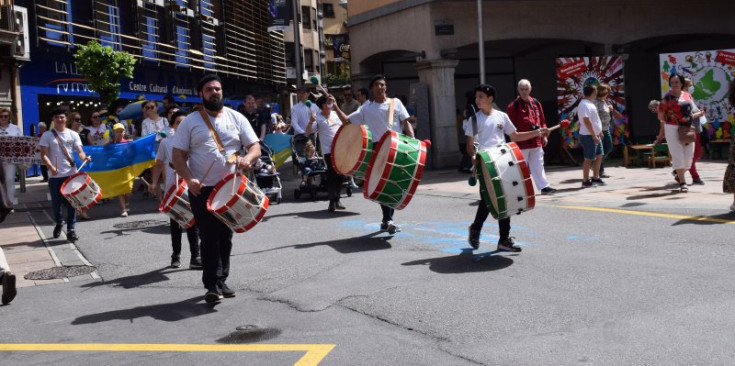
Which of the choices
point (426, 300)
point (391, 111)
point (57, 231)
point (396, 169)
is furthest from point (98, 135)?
point (426, 300)

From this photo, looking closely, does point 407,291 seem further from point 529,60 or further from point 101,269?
point 529,60

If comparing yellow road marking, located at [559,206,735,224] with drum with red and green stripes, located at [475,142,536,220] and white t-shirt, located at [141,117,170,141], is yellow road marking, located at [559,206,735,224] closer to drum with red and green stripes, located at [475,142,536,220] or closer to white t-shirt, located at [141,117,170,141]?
drum with red and green stripes, located at [475,142,536,220]

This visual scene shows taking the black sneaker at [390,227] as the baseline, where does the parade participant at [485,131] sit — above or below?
above

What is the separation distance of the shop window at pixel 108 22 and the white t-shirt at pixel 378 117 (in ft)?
74.5

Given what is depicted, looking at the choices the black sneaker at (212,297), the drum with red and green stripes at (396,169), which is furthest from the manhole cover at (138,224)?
the black sneaker at (212,297)

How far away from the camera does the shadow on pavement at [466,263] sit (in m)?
8.05

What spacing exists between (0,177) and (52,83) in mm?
22965

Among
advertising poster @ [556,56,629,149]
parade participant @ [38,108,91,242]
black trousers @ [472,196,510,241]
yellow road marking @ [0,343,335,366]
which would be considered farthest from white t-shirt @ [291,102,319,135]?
yellow road marking @ [0,343,335,366]

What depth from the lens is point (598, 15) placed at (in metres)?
22.2

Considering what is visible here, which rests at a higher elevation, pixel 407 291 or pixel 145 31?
pixel 145 31

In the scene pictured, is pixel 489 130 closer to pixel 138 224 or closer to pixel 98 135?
pixel 138 224

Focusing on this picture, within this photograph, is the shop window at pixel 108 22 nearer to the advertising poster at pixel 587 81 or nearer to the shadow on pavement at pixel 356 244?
the advertising poster at pixel 587 81

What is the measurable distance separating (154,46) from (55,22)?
8.15 m

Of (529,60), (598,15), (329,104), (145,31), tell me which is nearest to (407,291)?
(329,104)
